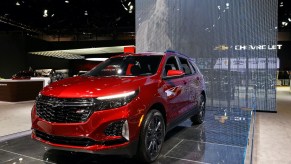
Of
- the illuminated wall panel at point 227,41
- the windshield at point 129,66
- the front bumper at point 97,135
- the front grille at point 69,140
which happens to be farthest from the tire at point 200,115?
the front grille at point 69,140

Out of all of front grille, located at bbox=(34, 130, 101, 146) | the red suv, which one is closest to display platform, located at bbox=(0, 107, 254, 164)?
the red suv

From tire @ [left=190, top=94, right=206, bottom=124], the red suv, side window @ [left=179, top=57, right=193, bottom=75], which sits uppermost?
side window @ [left=179, top=57, right=193, bottom=75]

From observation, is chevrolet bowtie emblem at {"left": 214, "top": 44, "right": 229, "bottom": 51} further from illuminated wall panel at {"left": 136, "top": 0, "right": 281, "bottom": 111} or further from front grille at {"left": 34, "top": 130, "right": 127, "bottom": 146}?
front grille at {"left": 34, "top": 130, "right": 127, "bottom": 146}

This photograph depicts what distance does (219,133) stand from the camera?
4.88 metres

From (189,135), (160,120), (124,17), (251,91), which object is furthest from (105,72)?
(124,17)

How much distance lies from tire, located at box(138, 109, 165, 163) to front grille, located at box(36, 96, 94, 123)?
70 centimetres

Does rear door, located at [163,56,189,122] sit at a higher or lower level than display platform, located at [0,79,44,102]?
higher

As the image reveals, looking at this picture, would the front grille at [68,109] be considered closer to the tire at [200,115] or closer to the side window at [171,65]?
the side window at [171,65]

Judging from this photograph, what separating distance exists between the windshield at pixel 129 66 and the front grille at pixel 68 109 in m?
1.17

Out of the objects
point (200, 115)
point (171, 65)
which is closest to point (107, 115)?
point (171, 65)

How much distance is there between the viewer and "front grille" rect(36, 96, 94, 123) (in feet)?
9.23

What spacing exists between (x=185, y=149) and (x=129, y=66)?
1573 millimetres

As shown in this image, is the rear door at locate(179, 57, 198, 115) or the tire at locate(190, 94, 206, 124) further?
the tire at locate(190, 94, 206, 124)

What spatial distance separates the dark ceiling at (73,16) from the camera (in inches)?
739
